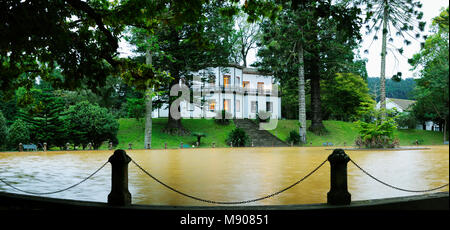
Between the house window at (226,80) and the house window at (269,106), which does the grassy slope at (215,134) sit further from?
the house window at (226,80)

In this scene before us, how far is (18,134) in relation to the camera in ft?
74.4

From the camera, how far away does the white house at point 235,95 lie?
39.0 m

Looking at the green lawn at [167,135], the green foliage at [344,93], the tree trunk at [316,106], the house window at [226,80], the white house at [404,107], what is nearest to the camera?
the green lawn at [167,135]

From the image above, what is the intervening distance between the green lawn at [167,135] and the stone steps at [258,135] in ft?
4.51

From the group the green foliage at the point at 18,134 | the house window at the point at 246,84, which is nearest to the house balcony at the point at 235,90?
the house window at the point at 246,84

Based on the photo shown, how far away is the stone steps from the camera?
103ft

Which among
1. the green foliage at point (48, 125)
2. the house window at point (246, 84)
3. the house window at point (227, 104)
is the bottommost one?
the green foliage at point (48, 125)

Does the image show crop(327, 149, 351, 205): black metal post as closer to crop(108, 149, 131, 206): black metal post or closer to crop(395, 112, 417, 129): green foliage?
crop(108, 149, 131, 206): black metal post

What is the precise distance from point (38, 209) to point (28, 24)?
3903mm

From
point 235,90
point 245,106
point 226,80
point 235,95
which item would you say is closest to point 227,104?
point 235,95

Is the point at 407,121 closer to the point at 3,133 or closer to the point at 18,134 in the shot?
the point at 18,134

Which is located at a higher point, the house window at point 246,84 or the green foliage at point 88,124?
the house window at point 246,84
